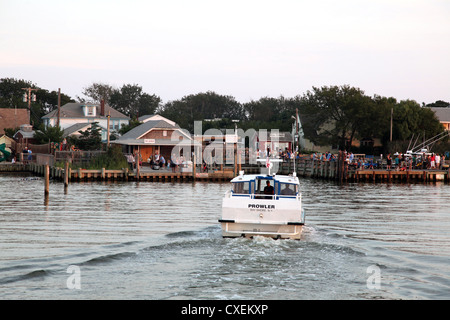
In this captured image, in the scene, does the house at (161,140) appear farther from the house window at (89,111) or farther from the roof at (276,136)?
the house window at (89,111)

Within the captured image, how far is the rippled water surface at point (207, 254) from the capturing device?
15.3 meters

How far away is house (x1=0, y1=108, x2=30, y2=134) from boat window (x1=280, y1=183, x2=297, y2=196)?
90637 millimetres

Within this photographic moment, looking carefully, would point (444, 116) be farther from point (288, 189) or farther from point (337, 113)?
point (288, 189)

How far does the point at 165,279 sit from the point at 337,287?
4584mm

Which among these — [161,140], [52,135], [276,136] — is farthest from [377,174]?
→ [276,136]

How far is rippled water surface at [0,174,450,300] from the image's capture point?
15281 mm

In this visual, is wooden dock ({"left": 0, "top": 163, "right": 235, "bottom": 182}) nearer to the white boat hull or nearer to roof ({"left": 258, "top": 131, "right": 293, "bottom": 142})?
the white boat hull

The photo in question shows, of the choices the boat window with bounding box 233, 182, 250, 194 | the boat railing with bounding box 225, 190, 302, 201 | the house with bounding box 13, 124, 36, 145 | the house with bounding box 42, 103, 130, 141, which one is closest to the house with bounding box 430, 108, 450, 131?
the house with bounding box 42, 103, 130, 141

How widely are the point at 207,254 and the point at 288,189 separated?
5.33m

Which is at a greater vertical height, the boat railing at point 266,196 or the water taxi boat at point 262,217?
the boat railing at point 266,196

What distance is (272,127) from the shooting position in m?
112

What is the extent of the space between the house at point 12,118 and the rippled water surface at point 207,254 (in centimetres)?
7537

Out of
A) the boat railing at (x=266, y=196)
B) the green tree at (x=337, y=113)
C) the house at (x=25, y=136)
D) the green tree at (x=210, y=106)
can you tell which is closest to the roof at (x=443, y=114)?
the green tree at (x=337, y=113)
